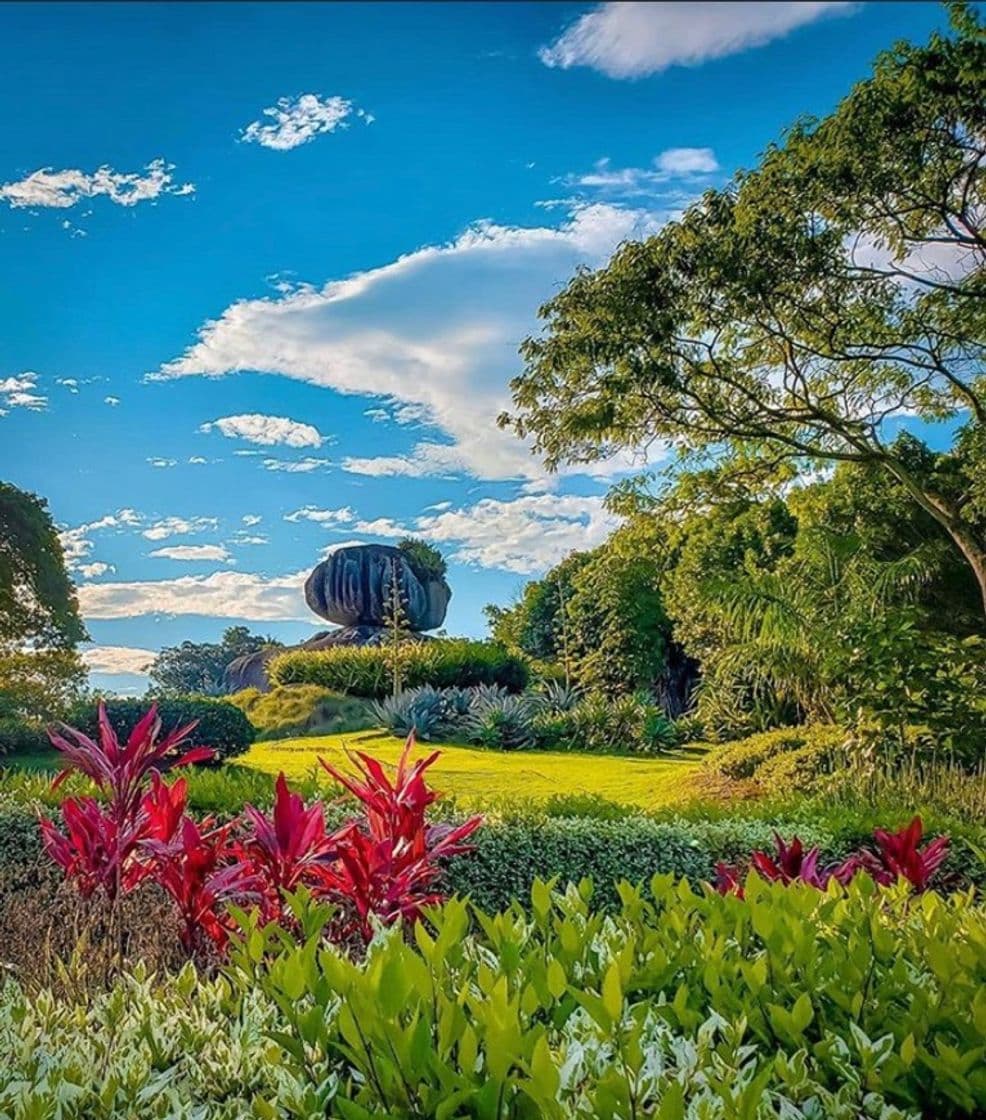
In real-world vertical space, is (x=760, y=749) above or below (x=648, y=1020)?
below

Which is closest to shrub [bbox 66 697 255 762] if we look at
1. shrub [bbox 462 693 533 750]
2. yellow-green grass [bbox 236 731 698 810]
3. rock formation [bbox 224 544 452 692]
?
yellow-green grass [bbox 236 731 698 810]

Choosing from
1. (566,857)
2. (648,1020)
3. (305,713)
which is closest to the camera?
(648,1020)

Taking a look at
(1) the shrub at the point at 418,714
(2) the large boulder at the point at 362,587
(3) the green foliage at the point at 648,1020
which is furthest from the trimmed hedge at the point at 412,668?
(3) the green foliage at the point at 648,1020

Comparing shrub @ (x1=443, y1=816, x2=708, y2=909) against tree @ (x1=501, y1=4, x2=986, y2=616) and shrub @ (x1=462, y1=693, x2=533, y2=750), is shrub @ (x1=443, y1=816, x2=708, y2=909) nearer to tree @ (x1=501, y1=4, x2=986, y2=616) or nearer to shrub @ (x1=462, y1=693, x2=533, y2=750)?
tree @ (x1=501, y1=4, x2=986, y2=616)

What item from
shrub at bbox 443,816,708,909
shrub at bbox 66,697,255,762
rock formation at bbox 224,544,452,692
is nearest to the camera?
shrub at bbox 443,816,708,909

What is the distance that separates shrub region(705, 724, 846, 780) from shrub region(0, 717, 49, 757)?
348 inches

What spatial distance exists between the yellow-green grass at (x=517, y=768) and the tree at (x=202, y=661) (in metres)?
19.4

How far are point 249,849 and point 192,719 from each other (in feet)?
34.1

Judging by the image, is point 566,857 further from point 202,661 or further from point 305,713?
point 202,661

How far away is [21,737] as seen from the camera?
13.4 meters

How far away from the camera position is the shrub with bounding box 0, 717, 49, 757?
1319cm

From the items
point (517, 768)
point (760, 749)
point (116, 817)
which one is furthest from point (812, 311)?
point (116, 817)

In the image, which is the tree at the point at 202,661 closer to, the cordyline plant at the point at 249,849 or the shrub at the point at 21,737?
the shrub at the point at 21,737

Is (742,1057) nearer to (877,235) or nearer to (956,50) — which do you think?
(956,50)
